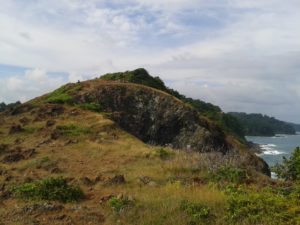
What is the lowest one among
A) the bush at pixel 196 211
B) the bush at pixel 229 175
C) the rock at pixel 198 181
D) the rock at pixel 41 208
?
the rock at pixel 41 208

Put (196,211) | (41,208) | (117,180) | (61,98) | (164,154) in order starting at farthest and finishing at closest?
(61,98), (164,154), (117,180), (41,208), (196,211)

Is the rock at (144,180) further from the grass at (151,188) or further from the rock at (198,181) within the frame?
the rock at (198,181)

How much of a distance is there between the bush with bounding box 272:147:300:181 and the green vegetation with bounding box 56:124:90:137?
12.0 meters

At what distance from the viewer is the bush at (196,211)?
9.10m

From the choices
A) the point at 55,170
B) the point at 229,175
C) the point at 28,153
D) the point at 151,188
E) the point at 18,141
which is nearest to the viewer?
the point at 151,188

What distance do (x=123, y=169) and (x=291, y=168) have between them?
18.9 feet

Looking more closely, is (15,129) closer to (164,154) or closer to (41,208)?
(164,154)

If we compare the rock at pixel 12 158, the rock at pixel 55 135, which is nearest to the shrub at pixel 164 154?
the rock at pixel 12 158

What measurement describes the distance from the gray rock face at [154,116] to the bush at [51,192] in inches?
563

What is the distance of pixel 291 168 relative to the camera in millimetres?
12547

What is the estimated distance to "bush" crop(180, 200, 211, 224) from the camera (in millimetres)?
9102

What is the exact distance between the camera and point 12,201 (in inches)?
484

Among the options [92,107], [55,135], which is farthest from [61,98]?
[55,135]

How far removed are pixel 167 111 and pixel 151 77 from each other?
28.1ft
